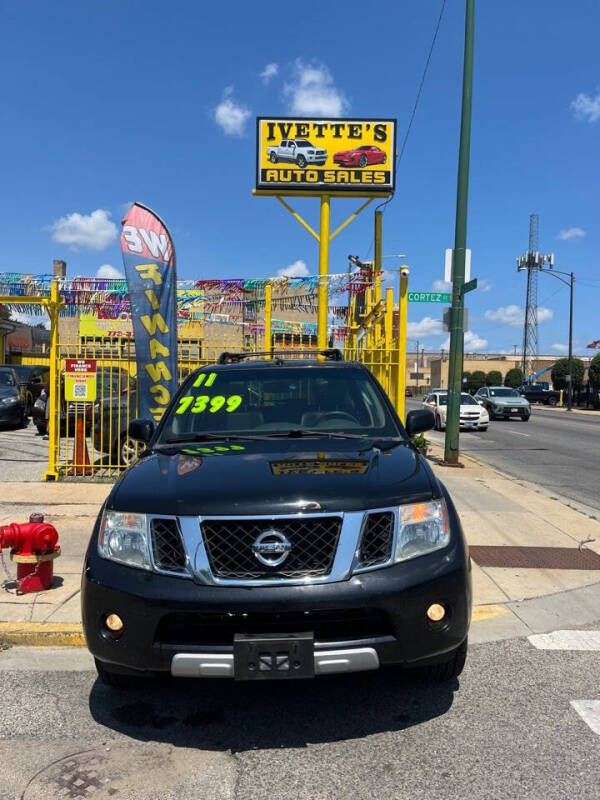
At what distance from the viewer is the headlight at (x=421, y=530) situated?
9.34 feet

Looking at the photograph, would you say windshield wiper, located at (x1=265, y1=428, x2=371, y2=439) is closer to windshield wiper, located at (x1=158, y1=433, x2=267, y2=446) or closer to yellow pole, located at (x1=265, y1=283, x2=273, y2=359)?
windshield wiper, located at (x1=158, y1=433, x2=267, y2=446)

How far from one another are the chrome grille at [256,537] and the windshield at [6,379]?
1679 cm

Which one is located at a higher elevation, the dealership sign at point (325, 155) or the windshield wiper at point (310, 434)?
the dealership sign at point (325, 155)

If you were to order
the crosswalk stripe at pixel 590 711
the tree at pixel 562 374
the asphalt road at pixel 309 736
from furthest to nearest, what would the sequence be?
the tree at pixel 562 374
the crosswalk stripe at pixel 590 711
the asphalt road at pixel 309 736

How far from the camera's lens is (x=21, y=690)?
11.4 feet

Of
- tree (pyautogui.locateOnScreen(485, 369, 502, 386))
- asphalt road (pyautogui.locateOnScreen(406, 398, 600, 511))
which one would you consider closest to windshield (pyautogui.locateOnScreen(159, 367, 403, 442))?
asphalt road (pyautogui.locateOnScreen(406, 398, 600, 511))

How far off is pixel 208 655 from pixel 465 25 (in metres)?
12.1

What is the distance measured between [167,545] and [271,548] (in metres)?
0.49

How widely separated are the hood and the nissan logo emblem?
0.10 metres

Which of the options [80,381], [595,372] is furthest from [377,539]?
[595,372]

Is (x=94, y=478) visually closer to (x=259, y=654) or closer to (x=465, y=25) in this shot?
(x=259, y=654)

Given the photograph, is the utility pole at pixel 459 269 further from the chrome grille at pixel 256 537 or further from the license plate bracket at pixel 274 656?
the license plate bracket at pixel 274 656

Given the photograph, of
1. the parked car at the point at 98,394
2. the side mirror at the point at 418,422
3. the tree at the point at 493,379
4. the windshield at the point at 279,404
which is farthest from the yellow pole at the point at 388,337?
the tree at the point at 493,379

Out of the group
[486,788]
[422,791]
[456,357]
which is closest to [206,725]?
[422,791]
